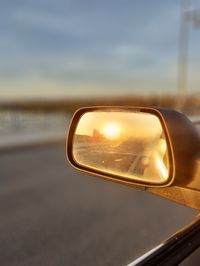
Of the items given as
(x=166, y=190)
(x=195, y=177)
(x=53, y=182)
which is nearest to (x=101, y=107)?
(x=166, y=190)

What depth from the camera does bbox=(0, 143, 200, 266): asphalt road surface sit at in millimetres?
3410

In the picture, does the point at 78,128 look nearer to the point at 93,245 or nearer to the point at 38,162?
the point at 93,245

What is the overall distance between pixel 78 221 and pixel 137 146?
10.6ft

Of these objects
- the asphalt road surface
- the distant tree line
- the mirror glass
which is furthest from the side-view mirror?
the distant tree line

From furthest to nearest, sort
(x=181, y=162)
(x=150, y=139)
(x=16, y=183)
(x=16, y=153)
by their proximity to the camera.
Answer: (x=16, y=153) → (x=16, y=183) → (x=150, y=139) → (x=181, y=162)

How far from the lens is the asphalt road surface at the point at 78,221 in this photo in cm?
341

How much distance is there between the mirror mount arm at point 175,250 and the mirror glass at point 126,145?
1.51 ft

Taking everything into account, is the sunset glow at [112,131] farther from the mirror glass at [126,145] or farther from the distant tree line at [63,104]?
the distant tree line at [63,104]

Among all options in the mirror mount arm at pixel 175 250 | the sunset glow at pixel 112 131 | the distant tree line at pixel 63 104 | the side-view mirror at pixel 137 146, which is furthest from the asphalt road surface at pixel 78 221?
the distant tree line at pixel 63 104

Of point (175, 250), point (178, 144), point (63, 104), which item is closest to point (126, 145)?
point (178, 144)

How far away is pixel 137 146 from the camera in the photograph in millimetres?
1440

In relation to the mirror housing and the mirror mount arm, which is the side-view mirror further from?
the mirror mount arm

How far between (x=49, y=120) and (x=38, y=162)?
11.2m

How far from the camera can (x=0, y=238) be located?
3838mm
